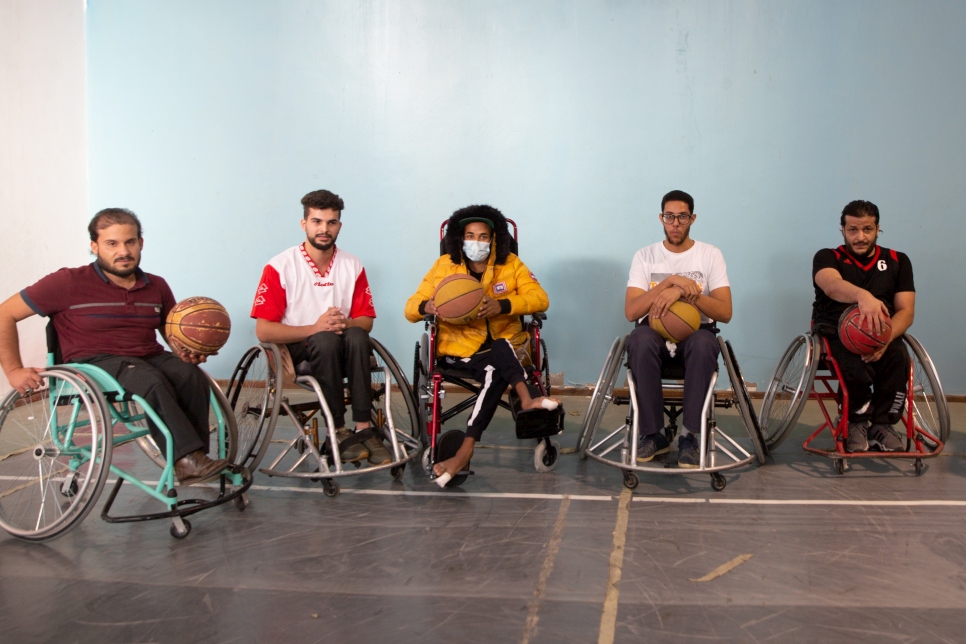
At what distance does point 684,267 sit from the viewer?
3.50 metres

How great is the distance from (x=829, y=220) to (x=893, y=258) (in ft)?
4.08

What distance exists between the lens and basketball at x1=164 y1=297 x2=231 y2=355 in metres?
2.79

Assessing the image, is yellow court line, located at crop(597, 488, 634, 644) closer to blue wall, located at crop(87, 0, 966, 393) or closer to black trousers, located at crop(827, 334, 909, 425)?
black trousers, located at crop(827, 334, 909, 425)

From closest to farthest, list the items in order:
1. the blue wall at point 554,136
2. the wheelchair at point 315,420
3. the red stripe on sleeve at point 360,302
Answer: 1. the wheelchair at point 315,420
2. the red stripe on sleeve at point 360,302
3. the blue wall at point 554,136

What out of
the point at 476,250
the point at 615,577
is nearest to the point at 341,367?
the point at 476,250

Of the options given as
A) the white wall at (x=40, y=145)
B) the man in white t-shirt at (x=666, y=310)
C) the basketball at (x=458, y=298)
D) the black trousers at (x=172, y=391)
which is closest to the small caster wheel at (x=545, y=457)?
the man in white t-shirt at (x=666, y=310)

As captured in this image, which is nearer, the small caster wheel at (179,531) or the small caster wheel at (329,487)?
the small caster wheel at (179,531)

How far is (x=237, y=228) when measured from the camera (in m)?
5.05

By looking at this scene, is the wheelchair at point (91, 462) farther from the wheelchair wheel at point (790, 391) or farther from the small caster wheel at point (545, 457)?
the wheelchair wheel at point (790, 391)

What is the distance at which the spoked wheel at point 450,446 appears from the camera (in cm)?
308

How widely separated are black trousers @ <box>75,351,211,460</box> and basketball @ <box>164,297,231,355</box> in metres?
0.08

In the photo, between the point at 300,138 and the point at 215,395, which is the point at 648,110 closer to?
the point at 300,138

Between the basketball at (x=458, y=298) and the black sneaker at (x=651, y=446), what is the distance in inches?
33.4

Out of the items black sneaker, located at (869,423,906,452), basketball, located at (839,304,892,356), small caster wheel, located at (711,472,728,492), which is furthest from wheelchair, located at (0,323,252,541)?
black sneaker, located at (869,423,906,452)
